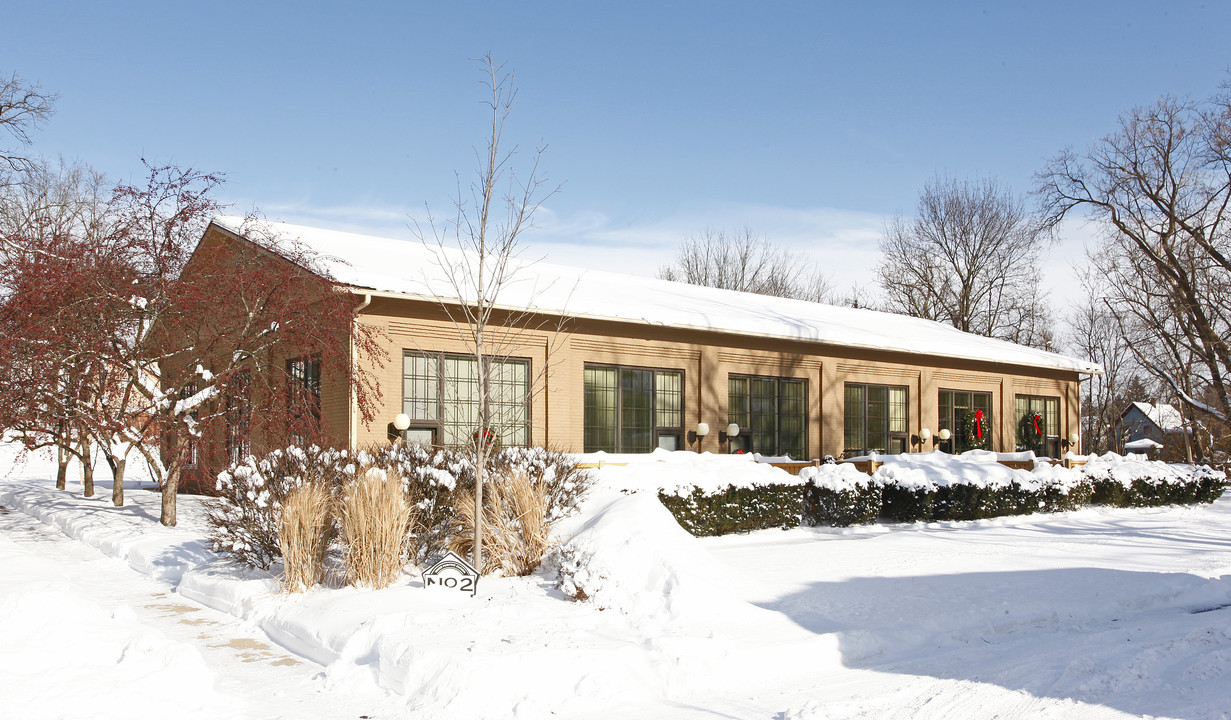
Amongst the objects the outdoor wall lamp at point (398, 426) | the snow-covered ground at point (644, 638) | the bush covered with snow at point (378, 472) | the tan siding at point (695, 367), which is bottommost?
the snow-covered ground at point (644, 638)

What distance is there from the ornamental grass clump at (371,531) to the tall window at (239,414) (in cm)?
661

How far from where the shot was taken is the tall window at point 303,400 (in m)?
14.4

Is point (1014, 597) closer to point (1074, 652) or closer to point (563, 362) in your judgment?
point (1074, 652)

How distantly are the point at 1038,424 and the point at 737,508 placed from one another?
17465 millimetres

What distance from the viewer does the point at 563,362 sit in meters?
17.6

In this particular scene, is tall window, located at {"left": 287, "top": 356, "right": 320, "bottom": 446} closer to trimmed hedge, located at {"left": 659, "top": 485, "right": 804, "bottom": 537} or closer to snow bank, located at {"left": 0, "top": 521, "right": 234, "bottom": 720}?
trimmed hedge, located at {"left": 659, "top": 485, "right": 804, "bottom": 537}

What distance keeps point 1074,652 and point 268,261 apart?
Answer: 13.0 m

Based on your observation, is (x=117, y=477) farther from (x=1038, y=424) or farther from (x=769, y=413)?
(x=1038, y=424)

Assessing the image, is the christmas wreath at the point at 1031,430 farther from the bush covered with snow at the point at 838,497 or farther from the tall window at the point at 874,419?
the bush covered with snow at the point at 838,497

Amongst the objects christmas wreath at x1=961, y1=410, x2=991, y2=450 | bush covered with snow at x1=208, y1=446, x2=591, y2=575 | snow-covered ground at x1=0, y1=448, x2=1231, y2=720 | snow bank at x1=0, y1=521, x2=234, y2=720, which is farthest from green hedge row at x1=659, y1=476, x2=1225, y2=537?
snow bank at x1=0, y1=521, x2=234, y2=720

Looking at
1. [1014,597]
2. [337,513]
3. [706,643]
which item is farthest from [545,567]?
[1014,597]

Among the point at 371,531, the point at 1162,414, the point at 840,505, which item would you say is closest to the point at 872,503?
the point at 840,505

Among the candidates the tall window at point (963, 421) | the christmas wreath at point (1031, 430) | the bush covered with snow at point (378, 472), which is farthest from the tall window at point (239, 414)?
the christmas wreath at point (1031, 430)

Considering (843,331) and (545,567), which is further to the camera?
(843,331)
